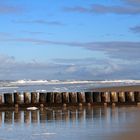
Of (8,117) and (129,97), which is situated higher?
(129,97)

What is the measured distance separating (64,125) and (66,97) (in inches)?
336

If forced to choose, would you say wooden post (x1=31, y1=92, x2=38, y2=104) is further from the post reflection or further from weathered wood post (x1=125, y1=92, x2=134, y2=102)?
weathered wood post (x1=125, y1=92, x2=134, y2=102)

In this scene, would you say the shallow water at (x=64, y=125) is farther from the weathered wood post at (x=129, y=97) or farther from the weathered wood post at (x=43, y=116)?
the weathered wood post at (x=129, y=97)

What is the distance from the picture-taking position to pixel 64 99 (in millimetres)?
24922

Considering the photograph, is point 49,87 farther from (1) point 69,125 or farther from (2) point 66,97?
(1) point 69,125

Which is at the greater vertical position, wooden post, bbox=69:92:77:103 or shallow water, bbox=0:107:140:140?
wooden post, bbox=69:92:77:103

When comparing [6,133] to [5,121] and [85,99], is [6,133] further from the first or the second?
[85,99]

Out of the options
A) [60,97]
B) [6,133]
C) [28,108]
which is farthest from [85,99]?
[6,133]

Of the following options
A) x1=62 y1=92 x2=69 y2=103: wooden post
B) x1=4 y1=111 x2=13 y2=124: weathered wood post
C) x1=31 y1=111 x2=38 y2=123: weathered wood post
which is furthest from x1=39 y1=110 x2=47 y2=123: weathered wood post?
x1=62 y1=92 x2=69 y2=103: wooden post

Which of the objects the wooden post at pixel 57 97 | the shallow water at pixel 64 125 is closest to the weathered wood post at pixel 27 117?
the shallow water at pixel 64 125

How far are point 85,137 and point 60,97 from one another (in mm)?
11589

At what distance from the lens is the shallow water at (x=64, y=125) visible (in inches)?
542

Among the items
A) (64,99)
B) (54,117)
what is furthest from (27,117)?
(64,99)

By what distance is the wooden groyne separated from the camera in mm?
24438
